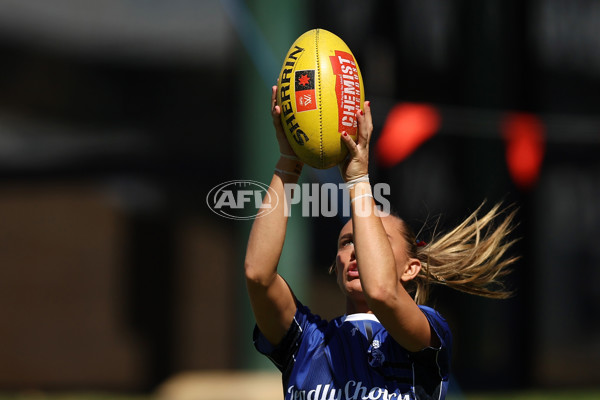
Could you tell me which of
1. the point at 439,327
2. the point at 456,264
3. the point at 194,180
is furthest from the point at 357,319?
the point at 194,180

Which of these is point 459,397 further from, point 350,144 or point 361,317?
point 350,144

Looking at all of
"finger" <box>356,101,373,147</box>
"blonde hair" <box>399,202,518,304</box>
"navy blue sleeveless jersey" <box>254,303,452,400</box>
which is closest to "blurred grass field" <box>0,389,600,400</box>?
"blonde hair" <box>399,202,518,304</box>

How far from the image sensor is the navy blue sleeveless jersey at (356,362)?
85.0 inches

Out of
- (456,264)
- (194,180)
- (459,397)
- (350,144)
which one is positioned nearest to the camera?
(350,144)

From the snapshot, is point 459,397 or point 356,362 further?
point 459,397

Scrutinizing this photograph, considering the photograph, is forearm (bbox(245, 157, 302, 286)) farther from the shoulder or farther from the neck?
the shoulder

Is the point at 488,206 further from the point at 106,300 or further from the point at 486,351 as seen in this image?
the point at 106,300

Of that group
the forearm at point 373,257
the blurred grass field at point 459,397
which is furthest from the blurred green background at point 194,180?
the forearm at point 373,257

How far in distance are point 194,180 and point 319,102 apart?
14.8ft

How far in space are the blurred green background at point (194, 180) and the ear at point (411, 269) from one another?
3.81 metres

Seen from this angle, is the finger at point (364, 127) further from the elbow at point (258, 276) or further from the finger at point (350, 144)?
the elbow at point (258, 276)

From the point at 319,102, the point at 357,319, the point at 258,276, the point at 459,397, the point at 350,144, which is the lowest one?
the point at 459,397

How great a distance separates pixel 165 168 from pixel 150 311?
47.4 inches

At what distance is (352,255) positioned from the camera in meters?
2.28
